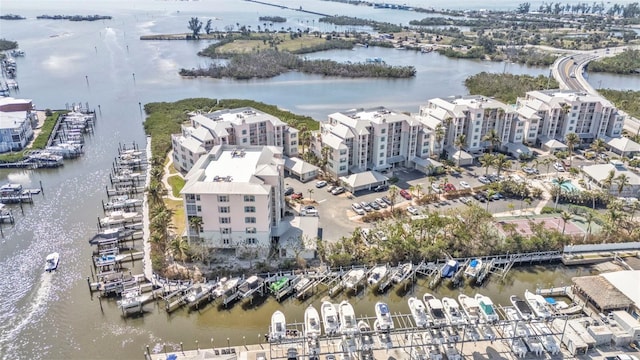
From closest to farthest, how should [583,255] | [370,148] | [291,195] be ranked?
[583,255] → [291,195] → [370,148]

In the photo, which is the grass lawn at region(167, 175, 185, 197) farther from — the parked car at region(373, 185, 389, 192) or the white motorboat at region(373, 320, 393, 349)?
the white motorboat at region(373, 320, 393, 349)

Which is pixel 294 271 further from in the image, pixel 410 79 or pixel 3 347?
pixel 410 79

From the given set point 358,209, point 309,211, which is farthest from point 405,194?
point 309,211

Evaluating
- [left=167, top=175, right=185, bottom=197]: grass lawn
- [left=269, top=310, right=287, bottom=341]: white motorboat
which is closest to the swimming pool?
[left=269, top=310, right=287, bottom=341]: white motorboat

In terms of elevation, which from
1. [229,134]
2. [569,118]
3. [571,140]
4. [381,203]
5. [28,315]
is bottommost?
[28,315]

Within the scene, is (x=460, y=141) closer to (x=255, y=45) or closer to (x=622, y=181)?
(x=622, y=181)

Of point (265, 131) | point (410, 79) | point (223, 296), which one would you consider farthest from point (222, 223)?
point (410, 79)
